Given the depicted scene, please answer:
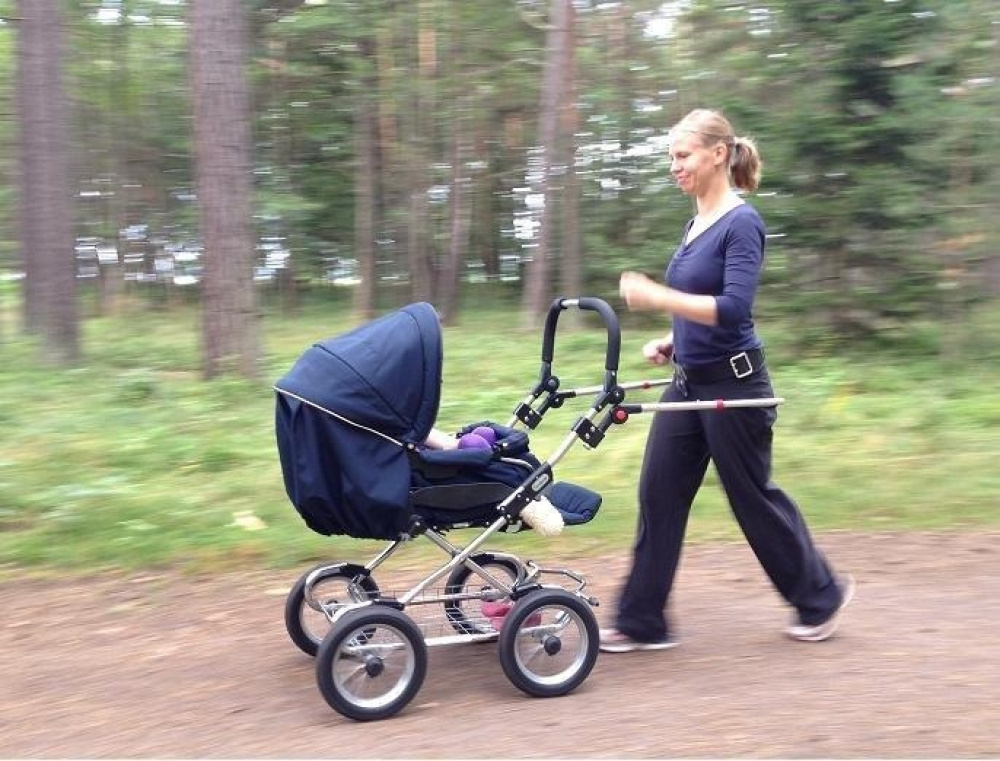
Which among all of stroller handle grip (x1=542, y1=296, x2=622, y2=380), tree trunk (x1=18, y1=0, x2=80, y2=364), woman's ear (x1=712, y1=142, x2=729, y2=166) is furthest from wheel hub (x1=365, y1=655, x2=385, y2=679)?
tree trunk (x1=18, y1=0, x2=80, y2=364)

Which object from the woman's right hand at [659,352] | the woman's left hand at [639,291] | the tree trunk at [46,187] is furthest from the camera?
the tree trunk at [46,187]

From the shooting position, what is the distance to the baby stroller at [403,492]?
3.94 metres

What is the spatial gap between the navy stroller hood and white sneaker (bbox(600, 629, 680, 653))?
112cm

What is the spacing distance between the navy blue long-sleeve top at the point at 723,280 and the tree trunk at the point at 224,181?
6527 millimetres

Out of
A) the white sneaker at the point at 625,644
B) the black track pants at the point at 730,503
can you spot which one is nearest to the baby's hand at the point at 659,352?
the black track pants at the point at 730,503

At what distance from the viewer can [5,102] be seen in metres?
20.9

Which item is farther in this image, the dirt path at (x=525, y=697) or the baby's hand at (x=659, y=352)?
the baby's hand at (x=659, y=352)

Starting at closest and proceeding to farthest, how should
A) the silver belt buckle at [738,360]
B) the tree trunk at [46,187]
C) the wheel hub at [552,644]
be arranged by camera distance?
the wheel hub at [552,644], the silver belt buckle at [738,360], the tree trunk at [46,187]

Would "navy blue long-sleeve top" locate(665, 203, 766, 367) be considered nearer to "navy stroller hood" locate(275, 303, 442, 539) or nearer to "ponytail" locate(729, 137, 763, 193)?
"ponytail" locate(729, 137, 763, 193)

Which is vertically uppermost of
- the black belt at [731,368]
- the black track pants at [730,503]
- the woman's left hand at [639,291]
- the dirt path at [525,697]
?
the woman's left hand at [639,291]

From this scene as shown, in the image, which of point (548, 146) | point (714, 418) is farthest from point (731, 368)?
point (548, 146)

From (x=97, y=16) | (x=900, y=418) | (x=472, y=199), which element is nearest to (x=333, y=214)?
(x=472, y=199)

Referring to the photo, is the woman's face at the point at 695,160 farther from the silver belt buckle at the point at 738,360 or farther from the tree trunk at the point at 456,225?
the tree trunk at the point at 456,225

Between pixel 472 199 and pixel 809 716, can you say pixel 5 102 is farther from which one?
pixel 809 716
